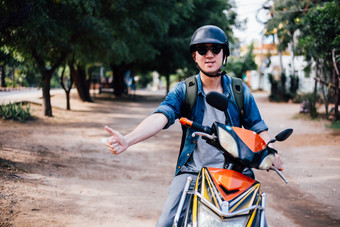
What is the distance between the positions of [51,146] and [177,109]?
662 cm

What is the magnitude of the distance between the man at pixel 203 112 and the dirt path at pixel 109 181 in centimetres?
74

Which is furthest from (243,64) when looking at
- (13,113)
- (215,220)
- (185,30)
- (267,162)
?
(215,220)

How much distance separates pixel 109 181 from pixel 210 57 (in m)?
4.10

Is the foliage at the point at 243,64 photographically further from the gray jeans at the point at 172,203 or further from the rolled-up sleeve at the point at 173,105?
the gray jeans at the point at 172,203

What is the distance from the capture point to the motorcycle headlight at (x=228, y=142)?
76.1 inches

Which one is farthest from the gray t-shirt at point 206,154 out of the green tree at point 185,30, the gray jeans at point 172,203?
the green tree at point 185,30

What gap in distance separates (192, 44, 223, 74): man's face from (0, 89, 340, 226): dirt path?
1050mm

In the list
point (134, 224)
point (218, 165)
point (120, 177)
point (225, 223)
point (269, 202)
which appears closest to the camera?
point (225, 223)

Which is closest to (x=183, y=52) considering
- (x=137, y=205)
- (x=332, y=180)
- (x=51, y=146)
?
(x=51, y=146)

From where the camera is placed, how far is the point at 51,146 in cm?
848

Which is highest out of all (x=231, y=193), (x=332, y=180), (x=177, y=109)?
(x=177, y=109)

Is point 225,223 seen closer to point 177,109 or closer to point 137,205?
point 177,109

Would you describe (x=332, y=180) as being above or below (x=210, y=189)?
below

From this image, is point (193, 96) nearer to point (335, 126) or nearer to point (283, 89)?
point (335, 126)
